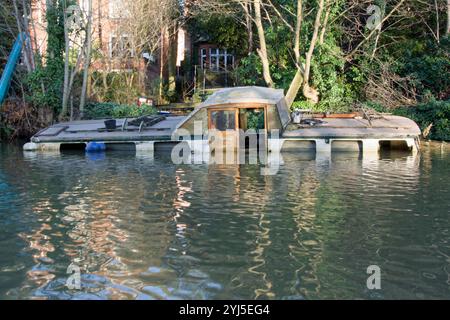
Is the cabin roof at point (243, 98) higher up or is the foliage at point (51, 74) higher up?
the foliage at point (51, 74)

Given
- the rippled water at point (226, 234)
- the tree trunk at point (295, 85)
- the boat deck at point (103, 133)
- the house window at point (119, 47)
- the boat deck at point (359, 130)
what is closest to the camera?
the rippled water at point (226, 234)

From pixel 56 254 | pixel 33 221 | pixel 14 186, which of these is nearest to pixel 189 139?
pixel 14 186

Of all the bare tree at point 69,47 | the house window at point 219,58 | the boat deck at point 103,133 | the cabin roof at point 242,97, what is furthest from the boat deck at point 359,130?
the house window at point 219,58

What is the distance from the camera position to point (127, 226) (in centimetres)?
877

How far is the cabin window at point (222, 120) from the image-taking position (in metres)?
18.8

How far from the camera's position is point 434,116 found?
2316 cm

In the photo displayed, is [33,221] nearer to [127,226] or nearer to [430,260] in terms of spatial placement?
[127,226]

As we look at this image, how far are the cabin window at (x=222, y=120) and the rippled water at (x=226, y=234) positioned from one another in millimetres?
4531

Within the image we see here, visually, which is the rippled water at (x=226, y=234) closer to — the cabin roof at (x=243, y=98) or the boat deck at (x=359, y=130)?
the boat deck at (x=359, y=130)

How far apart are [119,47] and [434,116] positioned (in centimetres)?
1989

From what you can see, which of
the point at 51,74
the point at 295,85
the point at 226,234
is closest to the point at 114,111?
the point at 51,74

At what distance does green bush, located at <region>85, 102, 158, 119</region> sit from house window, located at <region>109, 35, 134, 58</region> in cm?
671

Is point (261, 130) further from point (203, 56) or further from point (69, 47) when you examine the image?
point (203, 56)
